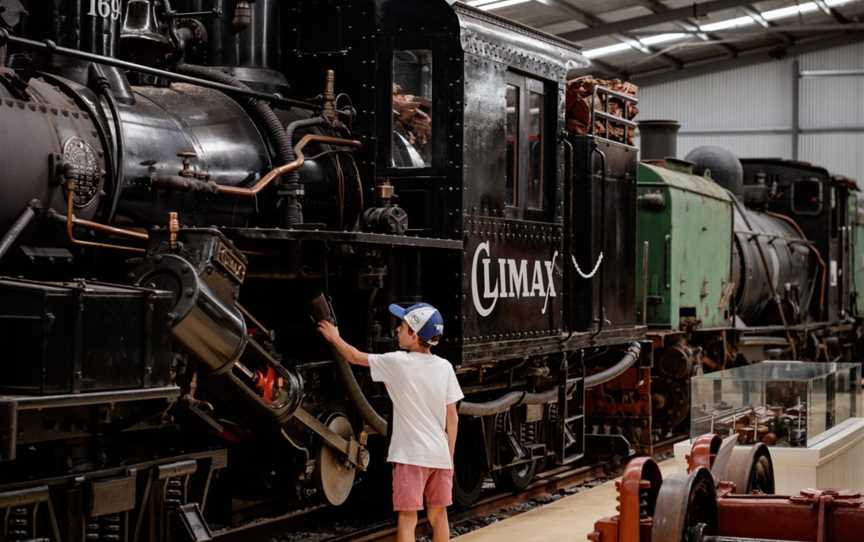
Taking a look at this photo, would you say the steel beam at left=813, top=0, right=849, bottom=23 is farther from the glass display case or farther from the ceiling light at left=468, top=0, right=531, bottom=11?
the glass display case

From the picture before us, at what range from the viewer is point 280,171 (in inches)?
289

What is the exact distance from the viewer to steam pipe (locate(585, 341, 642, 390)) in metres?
11.3

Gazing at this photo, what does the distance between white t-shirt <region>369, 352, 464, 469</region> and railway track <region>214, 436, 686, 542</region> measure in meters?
1.73

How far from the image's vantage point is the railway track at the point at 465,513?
28.0 ft

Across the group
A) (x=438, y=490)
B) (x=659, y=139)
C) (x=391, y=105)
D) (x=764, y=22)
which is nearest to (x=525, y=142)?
(x=391, y=105)

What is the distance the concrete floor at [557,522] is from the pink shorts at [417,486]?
1.97m

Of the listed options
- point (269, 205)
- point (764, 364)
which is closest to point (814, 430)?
→ point (764, 364)

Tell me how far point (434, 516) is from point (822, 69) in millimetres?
29060

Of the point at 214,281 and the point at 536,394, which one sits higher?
the point at 214,281

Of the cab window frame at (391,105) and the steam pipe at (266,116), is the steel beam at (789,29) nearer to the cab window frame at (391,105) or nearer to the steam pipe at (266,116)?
the cab window frame at (391,105)

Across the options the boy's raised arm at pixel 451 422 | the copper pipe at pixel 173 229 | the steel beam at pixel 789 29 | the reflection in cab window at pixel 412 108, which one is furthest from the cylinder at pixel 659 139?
the copper pipe at pixel 173 229

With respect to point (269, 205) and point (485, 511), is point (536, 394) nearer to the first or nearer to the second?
point (485, 511)

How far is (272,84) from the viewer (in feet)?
27.6

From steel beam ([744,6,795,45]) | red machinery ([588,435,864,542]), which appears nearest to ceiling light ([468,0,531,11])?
steel beam ([744,6,795,45])
